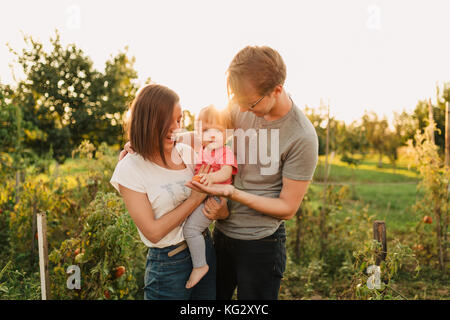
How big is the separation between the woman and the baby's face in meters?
0.14

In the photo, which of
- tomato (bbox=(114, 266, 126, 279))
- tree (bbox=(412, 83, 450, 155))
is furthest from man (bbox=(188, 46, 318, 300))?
tree (bbox=(412, 83, 450, 155))

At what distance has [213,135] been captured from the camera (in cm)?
183

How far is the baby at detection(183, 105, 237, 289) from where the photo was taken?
167 centimetres

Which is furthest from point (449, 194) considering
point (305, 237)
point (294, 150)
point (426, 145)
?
point (294, 150)

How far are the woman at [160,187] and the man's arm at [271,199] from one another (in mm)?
140

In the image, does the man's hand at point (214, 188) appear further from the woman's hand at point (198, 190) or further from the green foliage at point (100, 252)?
the green foliage at point (100, 252)

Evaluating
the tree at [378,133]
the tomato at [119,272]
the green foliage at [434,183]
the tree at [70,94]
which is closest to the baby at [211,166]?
the tomato at [119,272]

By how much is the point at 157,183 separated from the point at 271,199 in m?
0.53

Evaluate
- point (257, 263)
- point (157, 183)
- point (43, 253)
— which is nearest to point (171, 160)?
point (157, 183)

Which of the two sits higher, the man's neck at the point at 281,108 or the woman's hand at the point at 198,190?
the man's neck at the point at 281,108

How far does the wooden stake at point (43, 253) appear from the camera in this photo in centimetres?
233

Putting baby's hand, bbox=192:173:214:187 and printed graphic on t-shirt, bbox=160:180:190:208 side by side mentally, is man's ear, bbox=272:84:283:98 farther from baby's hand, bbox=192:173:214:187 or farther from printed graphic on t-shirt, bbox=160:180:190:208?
printed graphic on t-shirt, bbox=160:180:190:208

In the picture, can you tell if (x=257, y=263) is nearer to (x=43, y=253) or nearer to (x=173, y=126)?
(x=173, y=126)
